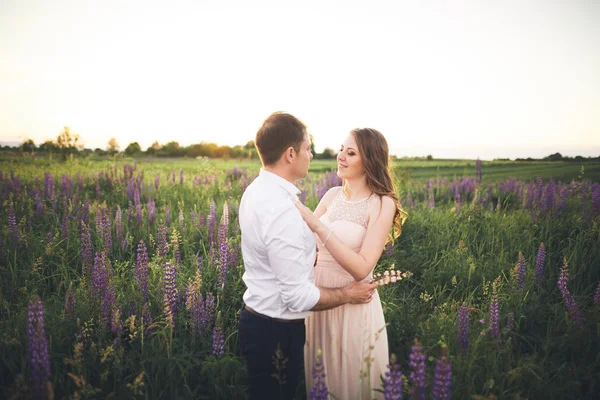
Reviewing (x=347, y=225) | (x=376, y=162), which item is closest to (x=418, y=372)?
(x=347, y=225)

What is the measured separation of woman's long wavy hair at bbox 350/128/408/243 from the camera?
143 inches

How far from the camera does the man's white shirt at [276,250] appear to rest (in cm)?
242

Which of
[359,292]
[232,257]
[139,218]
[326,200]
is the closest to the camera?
[359,292]

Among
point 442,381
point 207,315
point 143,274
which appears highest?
point 143,274

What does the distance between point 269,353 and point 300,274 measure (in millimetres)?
712

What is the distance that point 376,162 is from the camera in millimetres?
3672

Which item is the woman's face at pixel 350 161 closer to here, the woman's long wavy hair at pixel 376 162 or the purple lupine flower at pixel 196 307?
the woman's long wavy hair at pixel 376 162

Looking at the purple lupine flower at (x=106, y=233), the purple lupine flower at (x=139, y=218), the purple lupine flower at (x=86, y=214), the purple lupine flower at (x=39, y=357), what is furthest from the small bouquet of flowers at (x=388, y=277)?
the purple lupine flower at (x=86, y=214)

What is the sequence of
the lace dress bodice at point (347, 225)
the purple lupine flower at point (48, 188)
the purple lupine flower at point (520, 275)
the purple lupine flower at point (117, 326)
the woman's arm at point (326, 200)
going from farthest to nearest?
1. the purple lupine flower at point (48, 188)
2. the purple lupine flower at point (520, 275)
3. the woman's arm at point (326, 200)
4. the lace dress bodice at point (347, 225)
5. the purple lupine flower at point (117, 326)

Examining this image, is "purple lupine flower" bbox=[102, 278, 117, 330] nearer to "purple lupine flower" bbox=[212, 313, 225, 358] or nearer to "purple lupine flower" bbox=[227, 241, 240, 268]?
"purple lupine flower" bbox=[212, 313, 225, 358]

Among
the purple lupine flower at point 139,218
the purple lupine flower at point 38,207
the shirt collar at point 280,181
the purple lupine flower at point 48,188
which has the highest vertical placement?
the shirt collar at point 280,181

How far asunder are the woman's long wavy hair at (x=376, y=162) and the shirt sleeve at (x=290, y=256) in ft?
4.70

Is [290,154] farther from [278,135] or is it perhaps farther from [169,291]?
[169,291]

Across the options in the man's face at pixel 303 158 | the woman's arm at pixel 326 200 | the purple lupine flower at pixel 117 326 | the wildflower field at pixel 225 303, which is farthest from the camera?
the woman's arm at pixel 326 200
